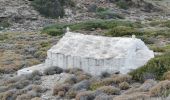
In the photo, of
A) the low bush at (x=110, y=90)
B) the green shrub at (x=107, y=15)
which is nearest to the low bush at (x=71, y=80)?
the low bush at (x=110, y=90)

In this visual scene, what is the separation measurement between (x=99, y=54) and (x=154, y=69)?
139 inches

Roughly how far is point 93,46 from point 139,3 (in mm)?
55535

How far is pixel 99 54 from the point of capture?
23.4 m

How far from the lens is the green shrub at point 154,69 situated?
20.5 meters

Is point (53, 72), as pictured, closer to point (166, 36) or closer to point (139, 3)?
point (166, 36)

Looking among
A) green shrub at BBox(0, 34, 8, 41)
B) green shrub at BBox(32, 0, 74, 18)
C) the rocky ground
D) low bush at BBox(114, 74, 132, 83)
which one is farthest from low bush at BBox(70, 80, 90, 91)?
green shrub at BBox(32, 0, 74, 18)

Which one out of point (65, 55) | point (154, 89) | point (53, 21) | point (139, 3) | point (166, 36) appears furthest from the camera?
point (139, 3)

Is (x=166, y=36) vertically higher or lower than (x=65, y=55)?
lower

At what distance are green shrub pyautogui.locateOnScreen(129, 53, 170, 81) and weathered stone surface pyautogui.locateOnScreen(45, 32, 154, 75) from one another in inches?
54.7

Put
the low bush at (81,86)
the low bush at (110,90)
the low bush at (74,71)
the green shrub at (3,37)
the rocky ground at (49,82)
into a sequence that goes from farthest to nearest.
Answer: the green shrub at (3,37) < the low bush at (74,71) < the low bush at (81,86) < the low bush at (110,90) < the rocky ground at (49,82)

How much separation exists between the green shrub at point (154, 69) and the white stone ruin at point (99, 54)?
1.37 meters

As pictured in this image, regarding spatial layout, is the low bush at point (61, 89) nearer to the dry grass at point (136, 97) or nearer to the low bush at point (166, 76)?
the dry grass at point (136, 97)

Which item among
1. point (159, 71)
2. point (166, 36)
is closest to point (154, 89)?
point (159, 71)

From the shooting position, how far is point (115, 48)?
77.2ft
